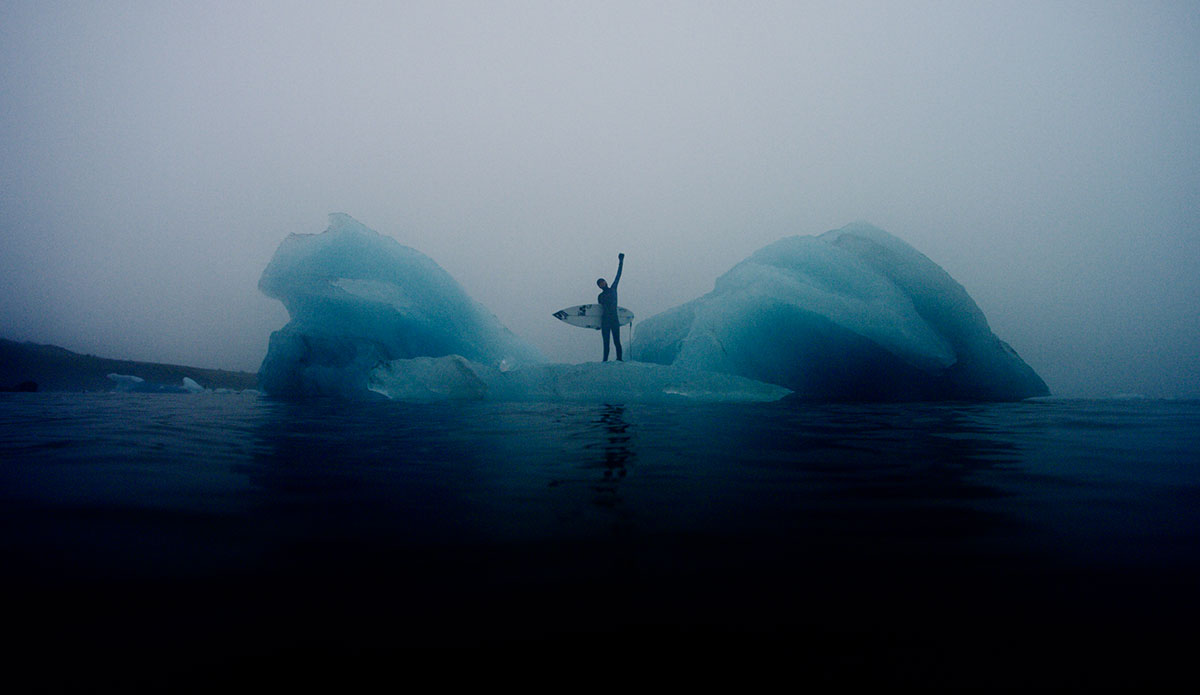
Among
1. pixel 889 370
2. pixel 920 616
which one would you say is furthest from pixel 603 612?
pixel 889 370

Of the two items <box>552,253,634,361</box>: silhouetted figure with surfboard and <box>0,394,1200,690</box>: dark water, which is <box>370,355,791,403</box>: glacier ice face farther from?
<box>0,394,1200,690</box>: dark water

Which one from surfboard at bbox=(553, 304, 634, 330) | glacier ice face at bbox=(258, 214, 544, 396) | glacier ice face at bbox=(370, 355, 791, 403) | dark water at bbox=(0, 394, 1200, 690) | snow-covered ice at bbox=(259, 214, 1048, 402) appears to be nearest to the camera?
dark water at bbox=(0, 394, 1200, 690)

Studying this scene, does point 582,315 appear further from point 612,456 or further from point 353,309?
point 612,456

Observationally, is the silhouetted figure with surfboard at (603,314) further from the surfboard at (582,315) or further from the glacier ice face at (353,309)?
the glacier ice face at (353,309)

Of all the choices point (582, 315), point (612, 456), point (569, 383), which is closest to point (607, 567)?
point (612, 456)

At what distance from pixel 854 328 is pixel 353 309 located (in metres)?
Answer: 9.29

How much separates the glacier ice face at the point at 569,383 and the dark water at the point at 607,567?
601 cm

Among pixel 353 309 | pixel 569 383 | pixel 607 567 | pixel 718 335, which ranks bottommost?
pixel 607 567

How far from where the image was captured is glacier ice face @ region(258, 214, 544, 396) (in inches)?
406

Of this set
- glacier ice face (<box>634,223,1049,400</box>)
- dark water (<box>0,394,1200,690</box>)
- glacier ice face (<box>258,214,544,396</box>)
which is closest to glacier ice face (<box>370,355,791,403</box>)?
glacier ice face (<box>634,223,1049,400</box>)

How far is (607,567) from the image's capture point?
3.90 feet

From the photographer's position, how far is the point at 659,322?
13.3 meters

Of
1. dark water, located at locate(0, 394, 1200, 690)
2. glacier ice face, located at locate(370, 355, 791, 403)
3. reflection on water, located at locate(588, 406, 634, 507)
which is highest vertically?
glacier ice face, located at locate(370, 355, 791, 403)

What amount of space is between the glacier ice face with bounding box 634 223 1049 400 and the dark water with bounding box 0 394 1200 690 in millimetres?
6751
